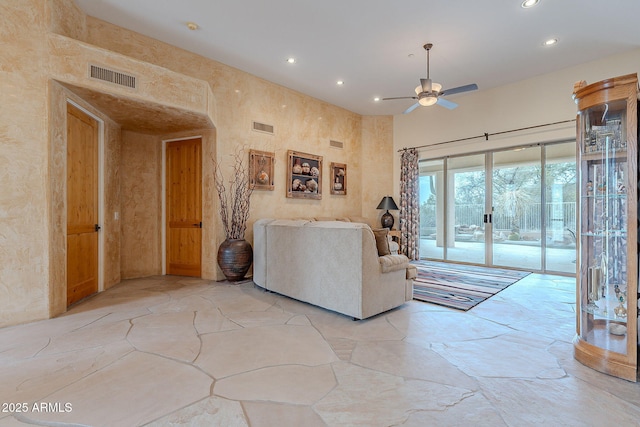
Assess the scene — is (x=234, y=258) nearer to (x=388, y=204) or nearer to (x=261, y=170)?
(x=261, y=170)

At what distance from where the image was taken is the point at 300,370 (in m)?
1.99

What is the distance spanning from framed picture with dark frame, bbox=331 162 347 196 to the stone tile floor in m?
3.79

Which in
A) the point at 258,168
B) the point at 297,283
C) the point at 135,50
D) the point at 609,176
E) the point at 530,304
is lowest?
the point at 530,304

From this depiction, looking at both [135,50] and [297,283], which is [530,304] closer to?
[297,283]

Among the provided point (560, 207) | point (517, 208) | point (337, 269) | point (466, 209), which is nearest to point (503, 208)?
point (517, 208)

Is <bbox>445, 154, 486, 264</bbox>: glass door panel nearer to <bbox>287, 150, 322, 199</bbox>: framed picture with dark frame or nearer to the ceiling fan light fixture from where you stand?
the ceiling fan light fixture

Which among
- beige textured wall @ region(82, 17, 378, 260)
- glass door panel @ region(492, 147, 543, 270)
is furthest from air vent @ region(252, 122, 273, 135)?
glass door panel @ region(492, 147, 543, 270)

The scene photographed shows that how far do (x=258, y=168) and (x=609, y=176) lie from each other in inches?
179

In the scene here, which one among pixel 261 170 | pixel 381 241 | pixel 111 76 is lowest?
pixel 381 241

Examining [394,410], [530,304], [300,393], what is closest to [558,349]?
[530,304]

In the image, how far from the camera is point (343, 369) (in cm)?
202

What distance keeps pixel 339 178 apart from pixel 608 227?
5.01 meters

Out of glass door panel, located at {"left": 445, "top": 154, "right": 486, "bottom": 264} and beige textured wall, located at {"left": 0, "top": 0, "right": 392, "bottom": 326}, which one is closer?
beige textured wall, located at {"left": 0, "top": 0, "right": 392, "bottom": 326}

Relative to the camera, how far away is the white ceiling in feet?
11.4
